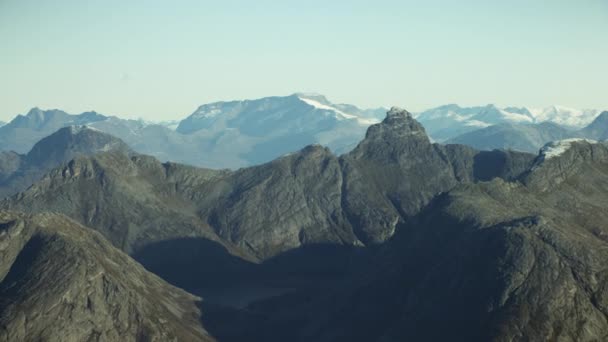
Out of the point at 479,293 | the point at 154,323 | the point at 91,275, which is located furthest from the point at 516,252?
the point at 91,275

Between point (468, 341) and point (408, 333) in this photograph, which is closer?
point (468, 341)

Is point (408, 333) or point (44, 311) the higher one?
point (44, 311)

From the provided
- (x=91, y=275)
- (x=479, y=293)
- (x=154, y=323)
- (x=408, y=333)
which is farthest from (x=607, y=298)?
(x=91, y=275)

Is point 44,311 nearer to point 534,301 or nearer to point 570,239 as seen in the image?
point 534,301

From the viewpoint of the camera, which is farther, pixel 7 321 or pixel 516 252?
pixel 516 252

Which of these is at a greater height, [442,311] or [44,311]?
[44,311]

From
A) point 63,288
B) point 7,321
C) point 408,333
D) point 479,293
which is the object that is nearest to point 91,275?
point 63,288

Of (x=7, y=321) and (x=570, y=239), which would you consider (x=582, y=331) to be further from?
(x=7, y=321)

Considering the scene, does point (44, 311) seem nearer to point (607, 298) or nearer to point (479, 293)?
point (479, 293)
